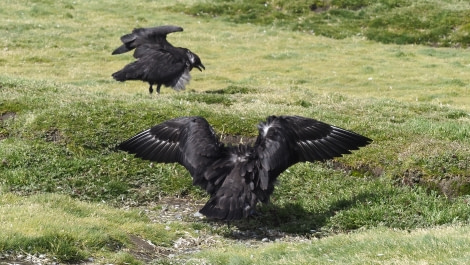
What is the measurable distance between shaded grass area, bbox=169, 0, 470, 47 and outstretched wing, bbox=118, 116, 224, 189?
104 feet

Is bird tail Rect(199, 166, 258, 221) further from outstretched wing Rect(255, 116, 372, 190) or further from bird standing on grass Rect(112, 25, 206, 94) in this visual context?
bird standing on grass Rect(112, 25, 206, 94)

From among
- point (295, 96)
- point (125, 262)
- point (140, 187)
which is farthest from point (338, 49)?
point (125, 262)

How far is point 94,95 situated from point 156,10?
105 ft

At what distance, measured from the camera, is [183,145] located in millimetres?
12938

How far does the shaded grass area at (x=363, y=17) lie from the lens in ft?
143

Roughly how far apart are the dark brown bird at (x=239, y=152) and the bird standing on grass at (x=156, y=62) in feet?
29.4

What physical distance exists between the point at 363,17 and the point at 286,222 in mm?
37076

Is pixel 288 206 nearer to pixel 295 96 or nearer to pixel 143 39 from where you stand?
pixel 295 96

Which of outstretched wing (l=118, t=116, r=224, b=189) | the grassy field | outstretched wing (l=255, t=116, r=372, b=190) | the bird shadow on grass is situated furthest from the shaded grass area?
outstretched wing (l=118, t=116, r=224, b=189)

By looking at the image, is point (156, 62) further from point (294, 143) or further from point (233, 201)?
point (233, 201)

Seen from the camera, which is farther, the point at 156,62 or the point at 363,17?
the point at 363,17

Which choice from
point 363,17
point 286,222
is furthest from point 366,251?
point 363,17

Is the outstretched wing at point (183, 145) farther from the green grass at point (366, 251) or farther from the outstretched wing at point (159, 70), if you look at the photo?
the outstretched wing at point (159, 70)

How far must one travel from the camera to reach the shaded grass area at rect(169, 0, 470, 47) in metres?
43.5
